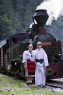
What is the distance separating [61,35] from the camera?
119 ft

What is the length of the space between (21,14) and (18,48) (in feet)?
131

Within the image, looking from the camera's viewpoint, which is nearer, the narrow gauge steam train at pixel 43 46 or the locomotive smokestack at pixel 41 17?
the narrow gauge steam train at pixel 43 46

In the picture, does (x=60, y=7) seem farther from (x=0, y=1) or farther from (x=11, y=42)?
(x=0, y=1)

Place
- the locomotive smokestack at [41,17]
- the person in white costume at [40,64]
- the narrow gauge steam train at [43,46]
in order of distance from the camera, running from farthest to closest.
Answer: the locomotive smokestack at [41,17] → the narrow gauge steam train at [43,46] → the person in white costume at [40,64]

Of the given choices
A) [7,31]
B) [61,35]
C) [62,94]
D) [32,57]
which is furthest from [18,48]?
[7,31]

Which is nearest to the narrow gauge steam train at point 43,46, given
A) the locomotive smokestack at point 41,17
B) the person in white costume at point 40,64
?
the locomotive smokestack at point 41,17

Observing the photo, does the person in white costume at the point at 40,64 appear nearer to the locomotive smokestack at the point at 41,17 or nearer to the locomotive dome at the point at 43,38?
the locomotive dome at the point at 43,38

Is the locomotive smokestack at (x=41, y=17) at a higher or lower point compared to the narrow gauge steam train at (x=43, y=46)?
higher

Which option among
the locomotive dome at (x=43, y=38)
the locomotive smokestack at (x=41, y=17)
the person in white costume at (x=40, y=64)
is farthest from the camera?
the locomotive smokestack at (x=41, y=17)

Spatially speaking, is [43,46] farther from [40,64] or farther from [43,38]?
[40,64]

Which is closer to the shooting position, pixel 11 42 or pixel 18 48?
pixel 18 48

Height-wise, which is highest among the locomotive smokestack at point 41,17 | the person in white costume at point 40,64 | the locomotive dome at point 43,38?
the locomotive smokestack at point 41,17

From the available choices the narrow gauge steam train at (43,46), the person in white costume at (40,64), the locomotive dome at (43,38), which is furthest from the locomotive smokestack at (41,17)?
the person in white costume at (40,64)

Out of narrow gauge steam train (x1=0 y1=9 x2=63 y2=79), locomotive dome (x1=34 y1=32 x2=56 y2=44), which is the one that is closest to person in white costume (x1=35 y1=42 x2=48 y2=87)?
narrow gauge steam train (x1=0 y1=9 x2=63 y2=79)
